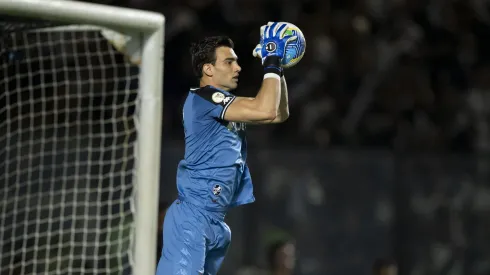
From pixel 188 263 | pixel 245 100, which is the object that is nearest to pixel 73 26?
pixel 245 100

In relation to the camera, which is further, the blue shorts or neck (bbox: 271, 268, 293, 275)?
neck (bbox: 271, 268, 293, 275)

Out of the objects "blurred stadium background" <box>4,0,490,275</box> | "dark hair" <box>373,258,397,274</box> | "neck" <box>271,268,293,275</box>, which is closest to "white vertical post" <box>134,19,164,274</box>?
"neck" <box>271,268,293,275</box>

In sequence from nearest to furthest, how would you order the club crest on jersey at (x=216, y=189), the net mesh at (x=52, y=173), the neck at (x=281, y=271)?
the club crest on jersey at (x=216, y=189)
the net mesh at (x=52, y=173)
the neck at (x=281, y=271)

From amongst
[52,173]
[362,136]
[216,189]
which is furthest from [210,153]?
[362,136]

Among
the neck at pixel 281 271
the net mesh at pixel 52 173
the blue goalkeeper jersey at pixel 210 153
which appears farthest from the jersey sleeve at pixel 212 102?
the neck at pixel 281 271

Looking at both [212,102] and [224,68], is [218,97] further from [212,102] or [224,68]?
[224,68]

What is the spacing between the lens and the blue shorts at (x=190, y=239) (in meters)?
4.30

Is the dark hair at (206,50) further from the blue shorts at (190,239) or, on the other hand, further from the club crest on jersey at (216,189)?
the blue shorts at (190,239)

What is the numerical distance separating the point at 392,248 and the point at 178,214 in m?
4.50

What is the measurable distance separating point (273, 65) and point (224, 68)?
30cm

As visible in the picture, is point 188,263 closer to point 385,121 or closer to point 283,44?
point 283,44

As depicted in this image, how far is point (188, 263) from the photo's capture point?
4.30m

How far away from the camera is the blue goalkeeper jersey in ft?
14.4

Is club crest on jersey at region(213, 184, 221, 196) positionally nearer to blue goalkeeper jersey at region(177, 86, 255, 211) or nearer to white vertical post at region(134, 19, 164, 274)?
blue goalkeeper jersey at region(177, 86, 255, 211)
